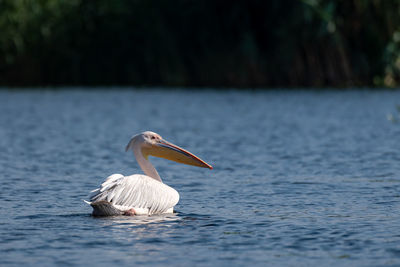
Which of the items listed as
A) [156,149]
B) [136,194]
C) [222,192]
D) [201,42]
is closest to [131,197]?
[136,194]

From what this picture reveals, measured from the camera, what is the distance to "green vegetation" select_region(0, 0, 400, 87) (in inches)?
1364

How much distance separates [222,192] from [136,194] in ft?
6.91

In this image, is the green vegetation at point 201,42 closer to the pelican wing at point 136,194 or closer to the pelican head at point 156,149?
the pelican head at point 156,149

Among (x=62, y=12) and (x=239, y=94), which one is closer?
(x=239, y=94)

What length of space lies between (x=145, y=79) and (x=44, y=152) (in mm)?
25397

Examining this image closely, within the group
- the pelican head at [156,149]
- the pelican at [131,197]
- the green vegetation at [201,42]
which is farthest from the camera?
the green vegetation at [201,42]

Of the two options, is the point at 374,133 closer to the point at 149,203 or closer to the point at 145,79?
the point at 149,203

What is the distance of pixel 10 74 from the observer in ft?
136

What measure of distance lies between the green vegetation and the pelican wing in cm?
2548

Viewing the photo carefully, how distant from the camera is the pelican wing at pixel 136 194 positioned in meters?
8.27

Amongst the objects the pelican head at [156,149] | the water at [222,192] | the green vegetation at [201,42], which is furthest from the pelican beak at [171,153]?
the green vegetation at [201,42]

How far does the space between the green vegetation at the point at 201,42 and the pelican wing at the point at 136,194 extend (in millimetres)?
25477

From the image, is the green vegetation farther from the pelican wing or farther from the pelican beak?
the pelican wing

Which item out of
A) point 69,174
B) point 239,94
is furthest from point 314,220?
point 239,94
